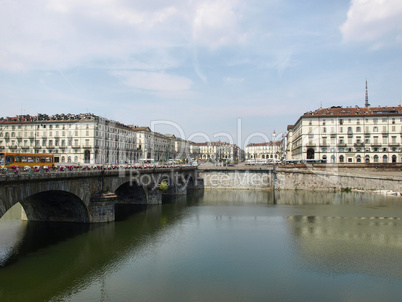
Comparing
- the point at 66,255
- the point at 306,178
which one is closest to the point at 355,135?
the point at 306,178

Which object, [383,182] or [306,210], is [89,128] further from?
[383,182]

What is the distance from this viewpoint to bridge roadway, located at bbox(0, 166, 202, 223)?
951 inches

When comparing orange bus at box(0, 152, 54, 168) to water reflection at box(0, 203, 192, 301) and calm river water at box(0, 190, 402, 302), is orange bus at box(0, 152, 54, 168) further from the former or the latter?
water reflection at box(0, 203, 192, 301)

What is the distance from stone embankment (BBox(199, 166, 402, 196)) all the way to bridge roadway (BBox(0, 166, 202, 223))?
3558cm

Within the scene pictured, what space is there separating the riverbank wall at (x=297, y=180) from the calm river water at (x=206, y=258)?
99.6 ft

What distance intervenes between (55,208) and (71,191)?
7668 mm

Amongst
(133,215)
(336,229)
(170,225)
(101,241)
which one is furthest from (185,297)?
(133,215)

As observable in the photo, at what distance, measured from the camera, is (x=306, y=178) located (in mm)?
80812

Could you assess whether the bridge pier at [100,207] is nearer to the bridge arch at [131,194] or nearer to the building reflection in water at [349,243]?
the bridge arch at [131,194]

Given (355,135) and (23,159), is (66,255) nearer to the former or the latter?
(23,159)

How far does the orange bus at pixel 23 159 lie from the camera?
3550 cm

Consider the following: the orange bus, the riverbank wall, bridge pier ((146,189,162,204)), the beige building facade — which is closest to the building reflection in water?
bridge pier ((146,189,162,204))

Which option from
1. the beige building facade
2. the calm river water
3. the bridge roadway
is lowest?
the calm river water

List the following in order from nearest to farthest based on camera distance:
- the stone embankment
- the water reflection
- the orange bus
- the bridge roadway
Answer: the water reflection → the bridge roadway → the orange bus → the stone embankment
